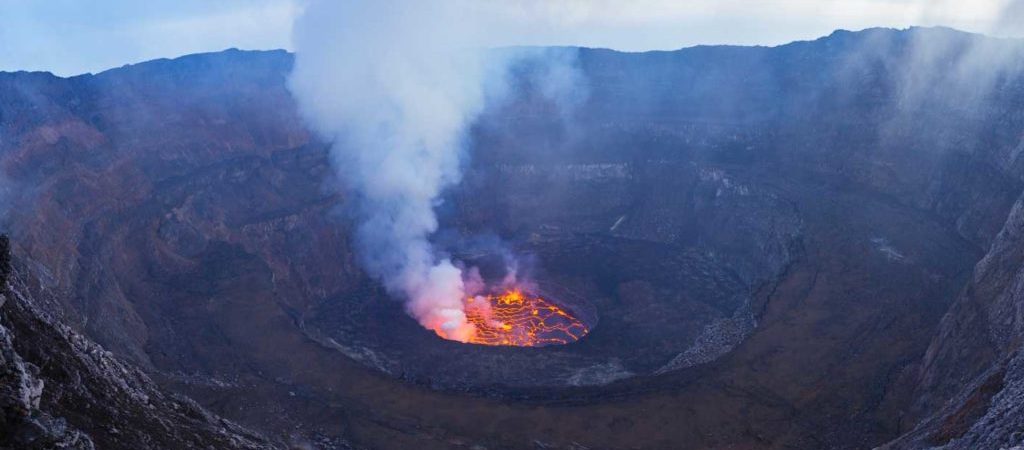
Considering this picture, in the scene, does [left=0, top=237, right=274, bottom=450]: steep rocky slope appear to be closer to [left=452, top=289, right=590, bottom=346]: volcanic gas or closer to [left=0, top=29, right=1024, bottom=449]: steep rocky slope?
[left=0, top=29, right=1024, bottom=449]: steep rocky slope

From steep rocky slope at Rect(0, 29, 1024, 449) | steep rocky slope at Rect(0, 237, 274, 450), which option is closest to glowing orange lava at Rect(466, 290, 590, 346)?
steep rocky slope at Rect(0, 29, 1024, 449)

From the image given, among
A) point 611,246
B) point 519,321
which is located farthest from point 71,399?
point 611,246

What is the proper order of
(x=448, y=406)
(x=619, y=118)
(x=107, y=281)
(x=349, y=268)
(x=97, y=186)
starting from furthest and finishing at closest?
1. (x=619, y=118)
2. (x=349, y=268)
3. (x=97, y=186)
4. (x=107, y=281)
5. (x=448, y=406)

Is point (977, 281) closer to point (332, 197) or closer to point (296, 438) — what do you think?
point (296, 438)

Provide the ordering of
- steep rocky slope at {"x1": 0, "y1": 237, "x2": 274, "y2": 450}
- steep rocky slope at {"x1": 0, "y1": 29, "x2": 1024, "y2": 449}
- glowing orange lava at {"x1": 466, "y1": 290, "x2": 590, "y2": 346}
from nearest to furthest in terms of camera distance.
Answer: steep rocky slope at {"x1": 0, "y1": 237, "x2": 274, "y2": 450} < steep rocky slope at {"x1": 0, "y1": 29, "x2": 1024, "y2": 449} < glowing orange lava at {"x1": 466, "y1": 290, "x2": 590, "y2": 346}

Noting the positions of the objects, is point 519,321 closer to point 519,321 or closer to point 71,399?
point 519,321

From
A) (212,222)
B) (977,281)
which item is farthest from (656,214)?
(212,222)

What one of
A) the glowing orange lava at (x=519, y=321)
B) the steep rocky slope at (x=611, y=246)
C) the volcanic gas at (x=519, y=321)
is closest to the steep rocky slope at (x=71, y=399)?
the steep rocky slope at (x=611, y=246)

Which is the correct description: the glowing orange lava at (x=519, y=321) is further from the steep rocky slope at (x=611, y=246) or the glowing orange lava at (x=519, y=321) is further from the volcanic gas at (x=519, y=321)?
the steep rocky slope at (x=611, y=246)
